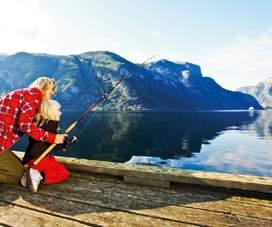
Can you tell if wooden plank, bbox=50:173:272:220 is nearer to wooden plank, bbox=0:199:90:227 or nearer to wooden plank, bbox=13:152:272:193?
wooden plank, bbox=13:152:272:193

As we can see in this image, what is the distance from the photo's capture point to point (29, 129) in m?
4.02

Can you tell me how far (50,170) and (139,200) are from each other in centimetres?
180

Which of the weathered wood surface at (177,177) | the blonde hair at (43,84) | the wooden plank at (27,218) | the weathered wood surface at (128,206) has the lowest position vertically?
the wooden plank at (27,218)

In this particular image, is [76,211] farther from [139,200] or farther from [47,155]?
[47,155]

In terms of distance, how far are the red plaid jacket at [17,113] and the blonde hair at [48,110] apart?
0.30 m

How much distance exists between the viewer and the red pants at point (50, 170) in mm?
4496

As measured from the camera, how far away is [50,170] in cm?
461

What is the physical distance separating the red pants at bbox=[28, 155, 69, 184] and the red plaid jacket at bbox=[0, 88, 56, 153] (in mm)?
660

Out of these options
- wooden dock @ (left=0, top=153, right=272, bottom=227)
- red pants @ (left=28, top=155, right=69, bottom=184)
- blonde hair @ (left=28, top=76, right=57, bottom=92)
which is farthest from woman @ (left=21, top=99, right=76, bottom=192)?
blonde hair @ (left=28, top=76, right=57, bottom=92)

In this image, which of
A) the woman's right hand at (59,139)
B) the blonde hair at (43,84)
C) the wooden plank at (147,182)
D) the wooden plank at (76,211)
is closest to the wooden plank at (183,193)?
the wooden plank at (147,182)

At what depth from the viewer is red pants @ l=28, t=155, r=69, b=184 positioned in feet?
14.8

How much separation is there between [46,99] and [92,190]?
174 cm

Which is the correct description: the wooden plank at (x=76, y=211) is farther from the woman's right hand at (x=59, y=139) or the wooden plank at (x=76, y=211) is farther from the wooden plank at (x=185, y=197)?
the woman's right hand at (x=59, y=139)

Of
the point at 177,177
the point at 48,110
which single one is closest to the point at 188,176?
the point at 177,177
